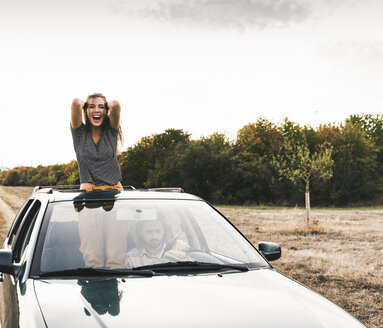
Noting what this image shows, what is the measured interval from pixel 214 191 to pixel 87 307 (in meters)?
44.1

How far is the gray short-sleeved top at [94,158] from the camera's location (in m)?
4.27

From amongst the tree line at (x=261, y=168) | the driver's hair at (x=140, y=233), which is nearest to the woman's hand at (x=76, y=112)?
the driver's hair at (x=140, y=233)

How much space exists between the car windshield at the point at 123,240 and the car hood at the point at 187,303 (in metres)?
0.23

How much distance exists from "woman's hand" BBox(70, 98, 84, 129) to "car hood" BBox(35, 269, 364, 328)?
180cm

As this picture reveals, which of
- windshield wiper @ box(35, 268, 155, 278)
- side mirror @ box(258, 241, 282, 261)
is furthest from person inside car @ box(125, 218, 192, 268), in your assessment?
side mirror @ box(258, 241, 282, 261)

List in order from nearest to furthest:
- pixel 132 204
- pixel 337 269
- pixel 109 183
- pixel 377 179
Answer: pixel 132 204, pixel 109 183, pixel 337 269, pixel 377 179

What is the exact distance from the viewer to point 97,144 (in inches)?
171

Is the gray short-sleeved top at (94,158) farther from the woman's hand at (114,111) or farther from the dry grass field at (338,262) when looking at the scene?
the dry grass field at (338,262)

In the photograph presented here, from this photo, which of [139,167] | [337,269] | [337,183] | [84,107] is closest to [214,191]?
[337,183]

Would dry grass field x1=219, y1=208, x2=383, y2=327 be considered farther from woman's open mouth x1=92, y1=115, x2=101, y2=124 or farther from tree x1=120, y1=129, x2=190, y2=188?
tree x1=120, y1=129, x2=190, y2=188

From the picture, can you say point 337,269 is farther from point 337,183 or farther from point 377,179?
point 377,179

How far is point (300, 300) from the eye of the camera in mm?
2539

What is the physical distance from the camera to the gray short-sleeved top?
4273 millimetres

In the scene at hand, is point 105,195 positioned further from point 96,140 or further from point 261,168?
point 261,168
